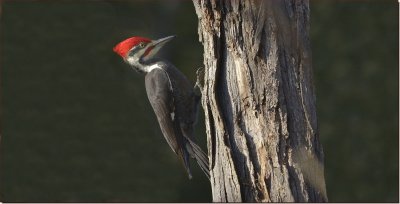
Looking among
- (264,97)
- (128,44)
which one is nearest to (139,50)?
(128,44)

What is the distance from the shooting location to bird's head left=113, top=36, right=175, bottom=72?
4160 mm

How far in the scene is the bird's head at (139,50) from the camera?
4160 mm

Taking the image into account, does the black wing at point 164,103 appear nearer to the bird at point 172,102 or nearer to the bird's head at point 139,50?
the bird at point 172,102

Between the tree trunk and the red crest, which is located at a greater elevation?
the red crest

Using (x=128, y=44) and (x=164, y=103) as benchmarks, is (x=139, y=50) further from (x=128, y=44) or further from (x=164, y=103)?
(x=164, y=103)

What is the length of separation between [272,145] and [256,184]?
0.22 meters

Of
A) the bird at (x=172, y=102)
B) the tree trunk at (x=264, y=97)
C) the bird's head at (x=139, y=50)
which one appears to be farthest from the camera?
the bird's head at (x=139, y=50)

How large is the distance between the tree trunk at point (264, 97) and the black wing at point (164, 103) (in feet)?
3.82

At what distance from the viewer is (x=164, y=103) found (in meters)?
4.03

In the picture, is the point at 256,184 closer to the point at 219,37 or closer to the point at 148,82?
the point at 219,37

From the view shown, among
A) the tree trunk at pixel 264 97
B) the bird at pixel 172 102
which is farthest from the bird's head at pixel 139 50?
the tree trunk at pixel 264 97

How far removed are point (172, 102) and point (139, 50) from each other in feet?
1.58

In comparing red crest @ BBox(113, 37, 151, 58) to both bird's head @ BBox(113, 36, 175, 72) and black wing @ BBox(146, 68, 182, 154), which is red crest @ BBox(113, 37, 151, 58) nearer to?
bird's head @ BBox(113, 36, 175, 72)

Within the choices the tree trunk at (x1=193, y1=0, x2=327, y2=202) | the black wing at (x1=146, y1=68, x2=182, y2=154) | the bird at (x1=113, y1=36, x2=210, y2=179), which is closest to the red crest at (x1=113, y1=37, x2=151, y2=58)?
the bird at (x1=113, y1=36, x2=210, y2=179)
